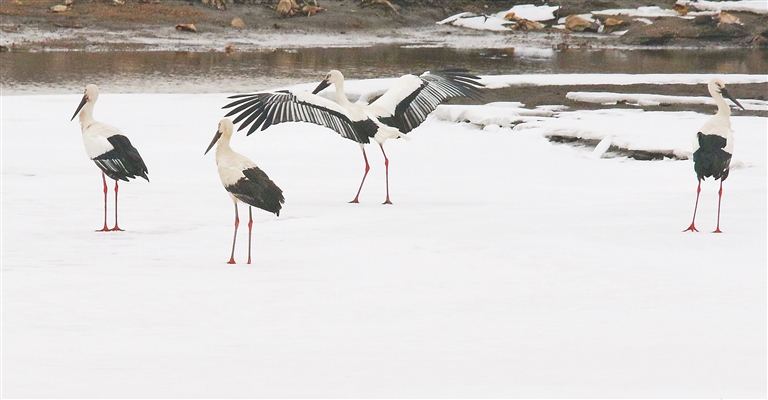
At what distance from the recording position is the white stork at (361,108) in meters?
8.50

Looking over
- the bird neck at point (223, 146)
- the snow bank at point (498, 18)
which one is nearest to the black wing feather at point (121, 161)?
the bird neck at point (223, 146)

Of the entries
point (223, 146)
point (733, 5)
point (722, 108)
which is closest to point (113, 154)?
point (223, 146)

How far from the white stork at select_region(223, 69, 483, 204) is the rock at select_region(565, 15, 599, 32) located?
23766 mm

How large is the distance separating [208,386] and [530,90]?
44.7 feet

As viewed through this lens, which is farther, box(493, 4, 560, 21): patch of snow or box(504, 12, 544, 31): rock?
box(493, 4, 560, 21): patch of snow

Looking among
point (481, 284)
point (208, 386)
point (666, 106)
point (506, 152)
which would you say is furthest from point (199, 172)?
point (666, 106)

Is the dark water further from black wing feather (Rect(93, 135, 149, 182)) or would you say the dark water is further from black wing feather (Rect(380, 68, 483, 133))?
black wing feather (Rect(93, 135, 149, 182))

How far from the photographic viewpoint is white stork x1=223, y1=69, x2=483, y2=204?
8.50 metres

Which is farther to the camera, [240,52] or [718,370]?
[240,52]

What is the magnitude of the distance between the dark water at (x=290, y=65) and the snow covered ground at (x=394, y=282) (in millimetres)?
8706

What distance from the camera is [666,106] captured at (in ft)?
49.5

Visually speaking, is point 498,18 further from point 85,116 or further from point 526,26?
point 85,116

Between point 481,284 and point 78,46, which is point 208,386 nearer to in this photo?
point 481,284

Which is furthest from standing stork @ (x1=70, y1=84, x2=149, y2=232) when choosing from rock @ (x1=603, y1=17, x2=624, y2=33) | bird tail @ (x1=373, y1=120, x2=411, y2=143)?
rock @ (x1=603, y1=17, x2=624, y2=33)
